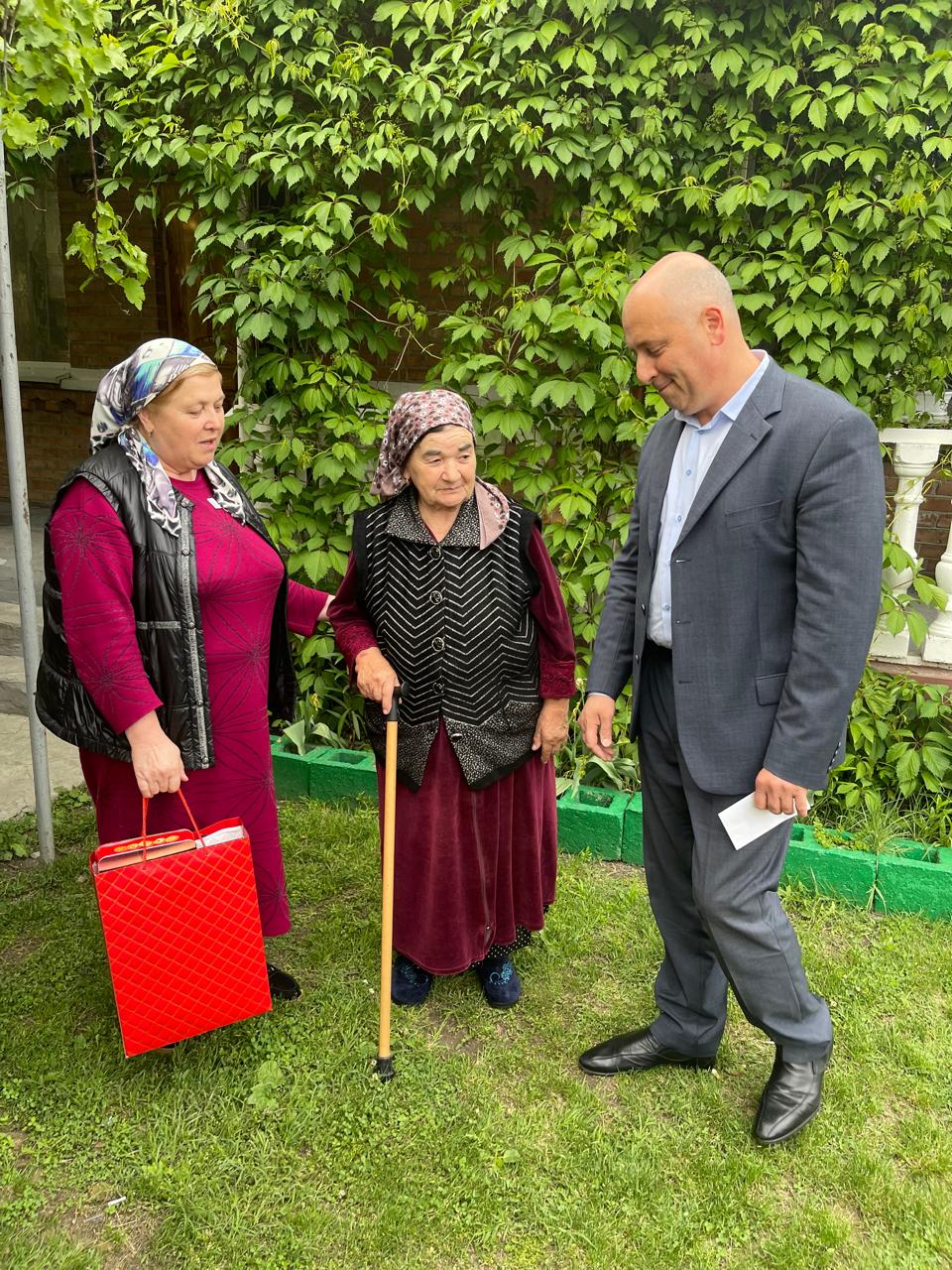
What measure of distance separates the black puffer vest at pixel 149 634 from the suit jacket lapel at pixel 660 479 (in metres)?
1.14

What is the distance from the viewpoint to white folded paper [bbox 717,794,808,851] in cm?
226

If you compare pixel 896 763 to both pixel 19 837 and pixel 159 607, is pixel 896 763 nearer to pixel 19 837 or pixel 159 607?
pixel 159 607

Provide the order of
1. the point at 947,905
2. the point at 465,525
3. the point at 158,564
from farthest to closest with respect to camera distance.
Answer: the point at 947,905 < the point at 465,525 < the point at 158,564

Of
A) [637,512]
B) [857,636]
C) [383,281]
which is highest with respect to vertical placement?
[383,281]

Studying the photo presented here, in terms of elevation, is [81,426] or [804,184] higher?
[804,184]

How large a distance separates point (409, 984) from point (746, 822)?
128 cm

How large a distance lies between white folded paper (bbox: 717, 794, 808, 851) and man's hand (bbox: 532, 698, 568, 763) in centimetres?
66

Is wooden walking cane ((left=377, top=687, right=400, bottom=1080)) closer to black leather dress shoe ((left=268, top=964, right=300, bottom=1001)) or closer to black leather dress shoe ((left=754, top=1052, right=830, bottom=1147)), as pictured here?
black leather dress shoe ((left=268, top=964, right=300, bottom=1001))

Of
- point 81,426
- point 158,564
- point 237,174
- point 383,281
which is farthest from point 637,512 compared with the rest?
point 81,426

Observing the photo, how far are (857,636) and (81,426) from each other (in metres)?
8.33

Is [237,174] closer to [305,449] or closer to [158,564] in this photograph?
[305,449]

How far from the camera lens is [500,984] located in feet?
9.98

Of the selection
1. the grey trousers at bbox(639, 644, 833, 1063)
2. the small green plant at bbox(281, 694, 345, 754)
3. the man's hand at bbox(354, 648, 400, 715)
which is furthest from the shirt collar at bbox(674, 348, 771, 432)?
the small green plant at bbox(281, 694, 345, 754)

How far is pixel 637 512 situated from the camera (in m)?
2.54
